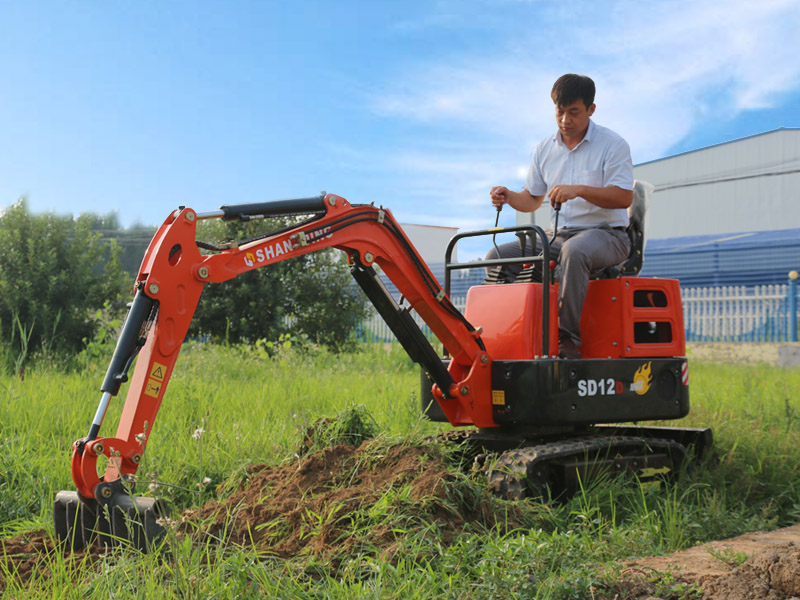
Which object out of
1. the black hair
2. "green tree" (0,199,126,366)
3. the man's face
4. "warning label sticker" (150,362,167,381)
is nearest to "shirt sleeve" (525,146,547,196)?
the man's face

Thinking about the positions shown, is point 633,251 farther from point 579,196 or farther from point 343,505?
point 343,505

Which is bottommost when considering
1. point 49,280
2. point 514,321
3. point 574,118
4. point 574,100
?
point 514,321

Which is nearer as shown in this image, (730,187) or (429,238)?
(730,187)

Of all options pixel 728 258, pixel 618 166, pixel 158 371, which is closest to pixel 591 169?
pixel 618 166

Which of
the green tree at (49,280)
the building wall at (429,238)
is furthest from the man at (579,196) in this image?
the building wall at (429,238)

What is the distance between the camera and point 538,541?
141 inches

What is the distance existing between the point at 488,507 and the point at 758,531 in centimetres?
192

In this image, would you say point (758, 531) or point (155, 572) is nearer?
point (155, 572)

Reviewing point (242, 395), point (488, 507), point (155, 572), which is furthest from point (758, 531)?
point (242, 395)

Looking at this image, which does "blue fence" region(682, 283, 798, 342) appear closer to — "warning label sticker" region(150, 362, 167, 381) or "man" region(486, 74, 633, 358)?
"man" region(486, 74, 633, 358)

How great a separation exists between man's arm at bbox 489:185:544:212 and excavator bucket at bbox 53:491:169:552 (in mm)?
3257

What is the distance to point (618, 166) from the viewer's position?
17.1ft

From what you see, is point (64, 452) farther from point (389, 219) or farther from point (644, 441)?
point (644, 441)

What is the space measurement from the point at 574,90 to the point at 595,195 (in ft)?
2.62
